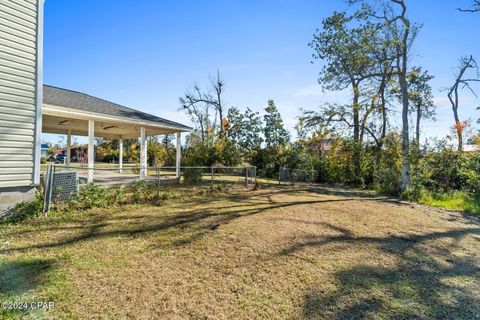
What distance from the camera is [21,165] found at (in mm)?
4988

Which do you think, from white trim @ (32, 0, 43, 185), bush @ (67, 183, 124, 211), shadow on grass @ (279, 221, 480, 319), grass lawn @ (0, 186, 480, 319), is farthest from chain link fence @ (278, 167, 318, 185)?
white trim @ (32, 0, 43, 185)

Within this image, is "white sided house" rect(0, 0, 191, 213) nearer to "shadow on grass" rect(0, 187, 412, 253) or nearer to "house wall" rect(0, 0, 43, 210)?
"house wall" rect(0, 0, 43, 210)

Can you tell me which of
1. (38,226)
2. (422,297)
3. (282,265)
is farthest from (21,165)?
(422,297)

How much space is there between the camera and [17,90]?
4898 mm

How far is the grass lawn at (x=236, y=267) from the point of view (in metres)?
2.32

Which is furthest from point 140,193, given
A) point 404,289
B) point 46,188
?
point 404,289

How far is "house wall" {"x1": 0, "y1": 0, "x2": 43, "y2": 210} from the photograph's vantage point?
4.72 metres

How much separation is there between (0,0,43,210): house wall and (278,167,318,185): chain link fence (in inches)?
468

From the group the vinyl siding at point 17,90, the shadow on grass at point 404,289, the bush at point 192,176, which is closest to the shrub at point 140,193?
the vinyl siding at point 17,90

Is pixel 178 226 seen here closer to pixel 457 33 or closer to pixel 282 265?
pixel 282 265

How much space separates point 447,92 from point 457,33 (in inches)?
641

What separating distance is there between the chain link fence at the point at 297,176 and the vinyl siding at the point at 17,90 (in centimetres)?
1196

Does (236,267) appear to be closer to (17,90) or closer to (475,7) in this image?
(17,90)

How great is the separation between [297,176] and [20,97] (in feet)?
46.3
